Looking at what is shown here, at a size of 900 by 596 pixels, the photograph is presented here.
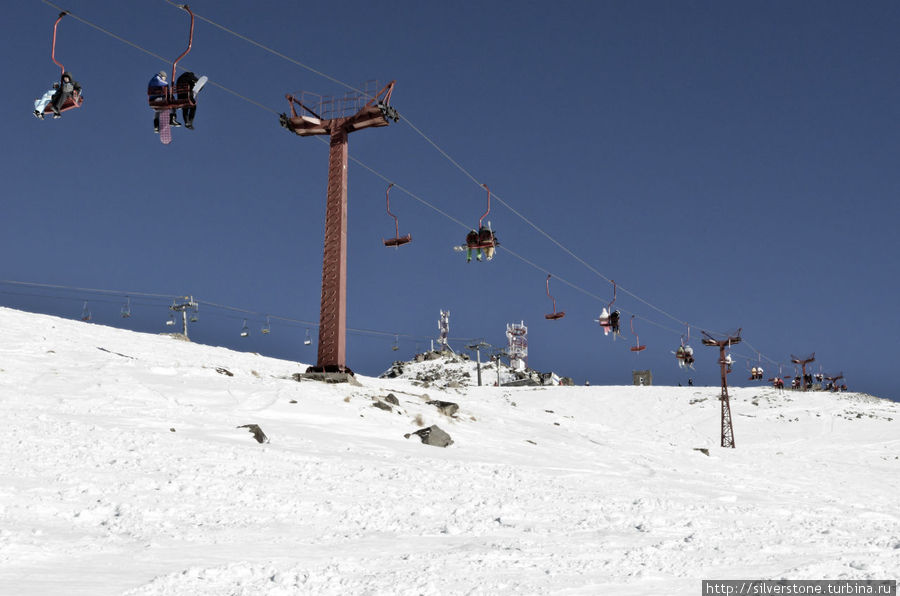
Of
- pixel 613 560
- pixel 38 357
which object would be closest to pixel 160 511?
pixel 613 560

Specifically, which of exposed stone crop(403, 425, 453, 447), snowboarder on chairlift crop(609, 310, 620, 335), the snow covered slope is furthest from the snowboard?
snowboarder on chairlift crop(609, 310, 620, 335)

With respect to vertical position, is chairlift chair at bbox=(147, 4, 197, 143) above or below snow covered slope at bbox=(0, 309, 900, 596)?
above

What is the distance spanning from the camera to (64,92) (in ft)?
43.4

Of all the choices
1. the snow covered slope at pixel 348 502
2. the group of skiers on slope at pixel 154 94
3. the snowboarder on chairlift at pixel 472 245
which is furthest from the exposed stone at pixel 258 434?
the snowboarder on chairlift at pixel 472 245

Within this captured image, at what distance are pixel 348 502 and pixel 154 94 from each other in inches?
396

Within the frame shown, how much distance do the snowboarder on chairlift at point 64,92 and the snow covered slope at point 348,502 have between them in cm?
588

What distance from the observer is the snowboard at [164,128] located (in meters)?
14.2

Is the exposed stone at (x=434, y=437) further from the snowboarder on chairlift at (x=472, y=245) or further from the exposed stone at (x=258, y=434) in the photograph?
the snowboarder on chairlift at (x=472, y=245)

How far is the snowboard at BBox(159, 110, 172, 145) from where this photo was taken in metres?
14.2

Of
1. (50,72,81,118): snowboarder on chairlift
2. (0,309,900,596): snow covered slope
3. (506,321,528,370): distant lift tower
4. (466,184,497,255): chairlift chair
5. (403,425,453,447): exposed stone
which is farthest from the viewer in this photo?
(506,321,528,370): distant lift tower

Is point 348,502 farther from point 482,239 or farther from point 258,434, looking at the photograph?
point 482,239

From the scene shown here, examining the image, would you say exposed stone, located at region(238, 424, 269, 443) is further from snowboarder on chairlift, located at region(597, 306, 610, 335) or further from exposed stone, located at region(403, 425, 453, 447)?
snowboarder on chairlift, located at region(597, 306, 610, 335)

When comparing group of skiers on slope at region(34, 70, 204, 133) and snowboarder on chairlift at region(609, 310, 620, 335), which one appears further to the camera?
snowboarder on chairlift at region(609, 310, 620, 335)

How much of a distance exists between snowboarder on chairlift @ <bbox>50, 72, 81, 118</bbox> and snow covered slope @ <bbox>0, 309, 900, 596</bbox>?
5882 millimetres
